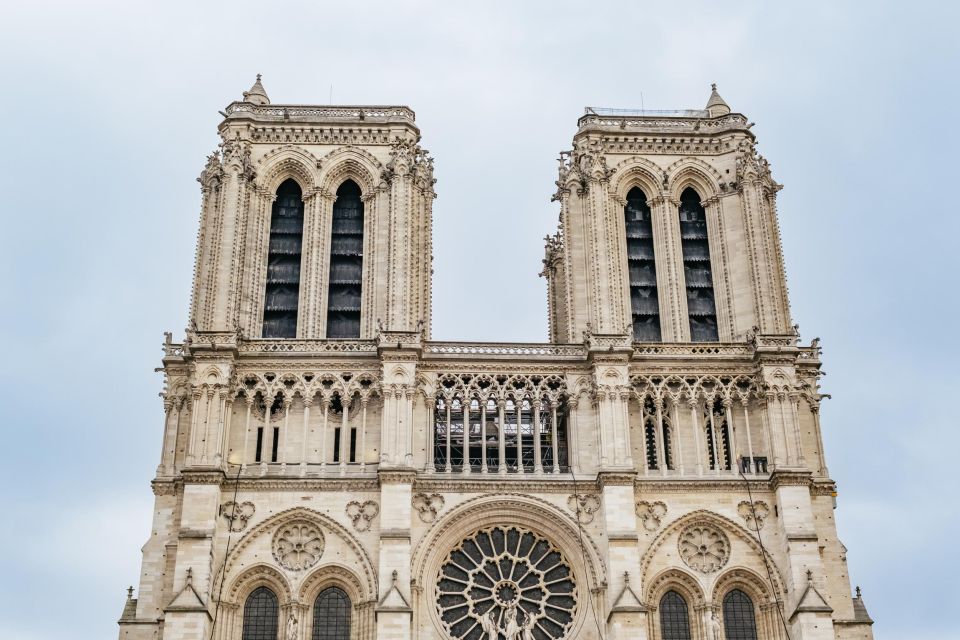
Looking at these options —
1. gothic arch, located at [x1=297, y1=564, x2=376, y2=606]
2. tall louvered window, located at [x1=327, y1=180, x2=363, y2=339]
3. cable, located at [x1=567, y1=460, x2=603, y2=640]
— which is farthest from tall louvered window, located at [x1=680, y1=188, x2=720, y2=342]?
gothic arch, located at [x1=297, y1=564, x2=376, y2=606]

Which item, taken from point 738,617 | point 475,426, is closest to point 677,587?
point 738,617


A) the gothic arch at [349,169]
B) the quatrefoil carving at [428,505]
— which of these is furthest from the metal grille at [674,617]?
the gothic arch at [349,169]

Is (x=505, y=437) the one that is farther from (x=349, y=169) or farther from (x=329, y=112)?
(x=329, y=112)

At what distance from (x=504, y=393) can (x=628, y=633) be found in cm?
1043

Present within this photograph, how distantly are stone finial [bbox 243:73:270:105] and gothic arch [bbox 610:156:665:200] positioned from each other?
1645cm

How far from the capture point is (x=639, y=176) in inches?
2159

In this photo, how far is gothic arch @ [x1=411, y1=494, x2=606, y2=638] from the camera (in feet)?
149

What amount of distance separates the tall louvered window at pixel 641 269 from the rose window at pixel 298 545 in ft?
51.0

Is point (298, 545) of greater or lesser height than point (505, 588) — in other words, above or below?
above

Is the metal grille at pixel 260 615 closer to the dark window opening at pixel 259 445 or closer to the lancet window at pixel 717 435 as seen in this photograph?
the dark window opening at pixel 259 445

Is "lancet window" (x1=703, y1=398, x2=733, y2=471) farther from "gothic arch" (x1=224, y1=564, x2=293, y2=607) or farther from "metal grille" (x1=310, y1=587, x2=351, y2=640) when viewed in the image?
"gothic arch" (x1=224, y1=564, x2=293, y2=607)

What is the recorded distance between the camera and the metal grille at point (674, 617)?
4531cm

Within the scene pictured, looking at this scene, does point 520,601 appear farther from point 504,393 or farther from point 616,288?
point 616,288

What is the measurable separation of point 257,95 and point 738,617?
31.1 metres
